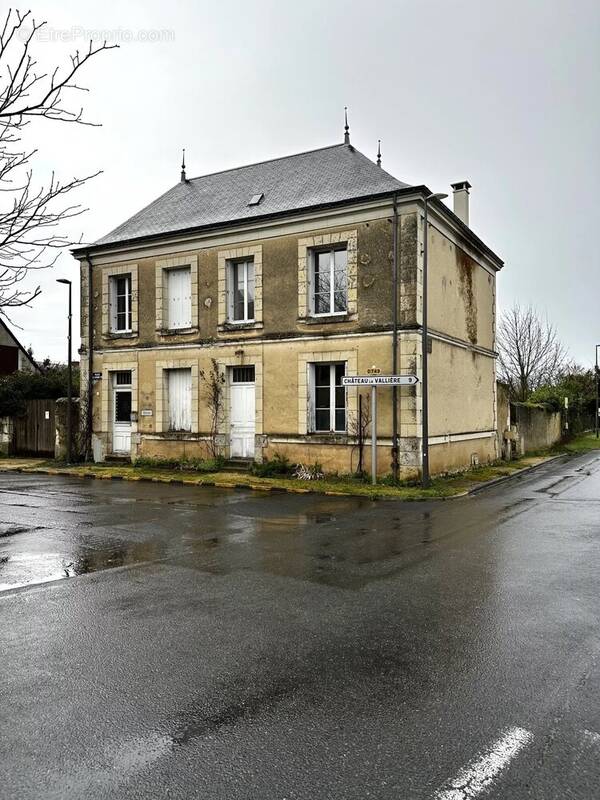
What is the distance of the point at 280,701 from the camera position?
3.83 metres

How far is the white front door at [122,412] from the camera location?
2066cm

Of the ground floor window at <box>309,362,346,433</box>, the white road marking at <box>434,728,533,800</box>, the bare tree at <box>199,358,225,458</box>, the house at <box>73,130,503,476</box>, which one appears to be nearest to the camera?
the white road marking at <box>434,728,533,800</box>

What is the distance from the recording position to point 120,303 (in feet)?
69.1

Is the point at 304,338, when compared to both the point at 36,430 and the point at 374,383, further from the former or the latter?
the point at 36,430

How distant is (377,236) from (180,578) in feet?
37.4

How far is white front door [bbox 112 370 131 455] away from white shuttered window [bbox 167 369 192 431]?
1.72 meters

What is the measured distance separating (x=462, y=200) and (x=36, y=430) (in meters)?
16.9

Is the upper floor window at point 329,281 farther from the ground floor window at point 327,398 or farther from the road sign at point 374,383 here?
the road sign at point 374,383

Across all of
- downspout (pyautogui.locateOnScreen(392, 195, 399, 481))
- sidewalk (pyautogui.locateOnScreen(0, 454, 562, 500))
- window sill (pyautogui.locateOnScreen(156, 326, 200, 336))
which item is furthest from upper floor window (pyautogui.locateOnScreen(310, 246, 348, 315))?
sidewalk (pyautogui.locateOnScreen(0, 454, 562, 500))

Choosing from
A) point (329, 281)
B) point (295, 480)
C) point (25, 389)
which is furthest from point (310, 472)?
point (25, 389)

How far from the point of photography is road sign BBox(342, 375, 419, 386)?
573 inches

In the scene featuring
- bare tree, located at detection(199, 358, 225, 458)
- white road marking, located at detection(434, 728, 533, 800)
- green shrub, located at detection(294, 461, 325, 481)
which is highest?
bare tree, located at detection(199, 358, 225, 458)

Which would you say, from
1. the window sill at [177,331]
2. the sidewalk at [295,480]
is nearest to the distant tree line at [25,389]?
the sidewalk at [295,480]

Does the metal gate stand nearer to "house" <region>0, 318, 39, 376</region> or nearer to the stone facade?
the stone facade
